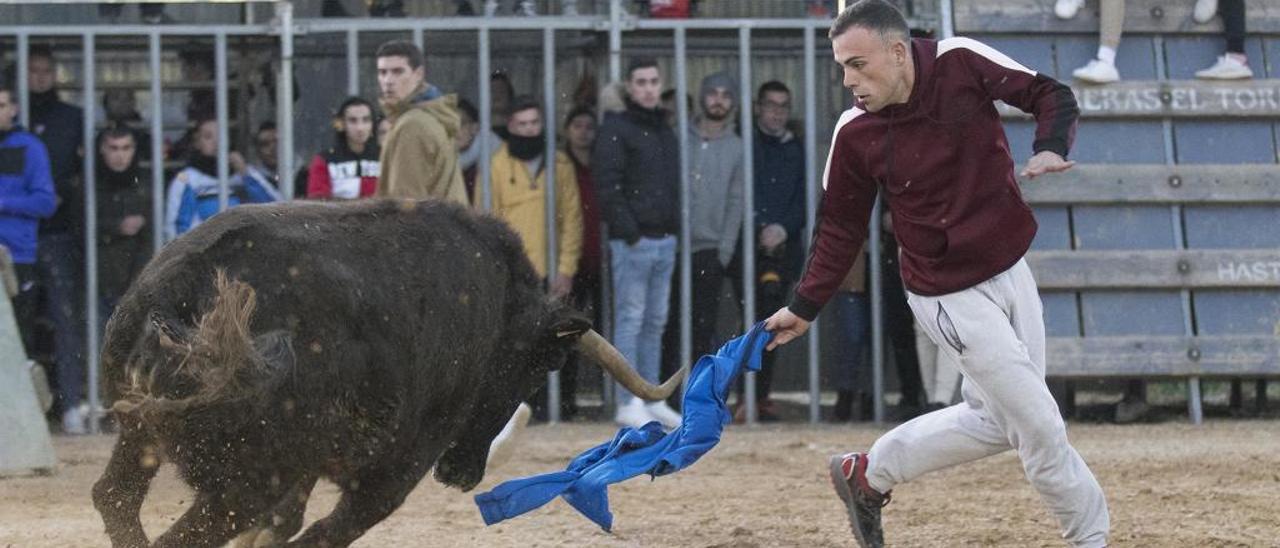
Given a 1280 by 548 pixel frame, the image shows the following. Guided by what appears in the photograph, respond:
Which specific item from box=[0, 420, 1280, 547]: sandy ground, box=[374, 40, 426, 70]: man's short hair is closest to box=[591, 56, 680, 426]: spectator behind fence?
box=[0, 420, 1280, 547]: sandy ground

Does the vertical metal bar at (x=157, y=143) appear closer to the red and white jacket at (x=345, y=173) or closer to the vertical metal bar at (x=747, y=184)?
the red and white jacket at (x=345, y=173)

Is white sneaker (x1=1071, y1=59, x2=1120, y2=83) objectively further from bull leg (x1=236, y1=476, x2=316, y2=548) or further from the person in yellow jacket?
bull leg (x1=236, y1=476, x2=316, y2=548)

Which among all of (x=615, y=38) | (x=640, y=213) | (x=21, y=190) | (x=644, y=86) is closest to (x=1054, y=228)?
(x=640, y=213)

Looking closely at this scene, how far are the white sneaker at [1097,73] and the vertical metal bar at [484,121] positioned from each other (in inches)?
123

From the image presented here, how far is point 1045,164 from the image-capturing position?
5430mm

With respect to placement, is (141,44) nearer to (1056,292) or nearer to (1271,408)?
(1056,292)

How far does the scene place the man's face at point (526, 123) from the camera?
10273 millimetres

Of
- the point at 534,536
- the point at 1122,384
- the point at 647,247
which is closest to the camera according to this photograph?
the point at 534,536

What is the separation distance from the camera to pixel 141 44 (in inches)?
413

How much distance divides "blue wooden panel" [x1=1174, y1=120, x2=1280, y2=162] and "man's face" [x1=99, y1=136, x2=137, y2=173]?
560 cm

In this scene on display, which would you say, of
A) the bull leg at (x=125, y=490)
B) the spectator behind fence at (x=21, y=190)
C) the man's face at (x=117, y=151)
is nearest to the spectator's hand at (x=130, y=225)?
the man's face at (x=117, y=151)

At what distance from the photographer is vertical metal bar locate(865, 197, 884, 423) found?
10562 millimetres

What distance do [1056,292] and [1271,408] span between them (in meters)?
1.79

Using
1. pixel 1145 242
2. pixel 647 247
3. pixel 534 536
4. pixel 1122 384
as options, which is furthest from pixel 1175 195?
pixel 534 536
